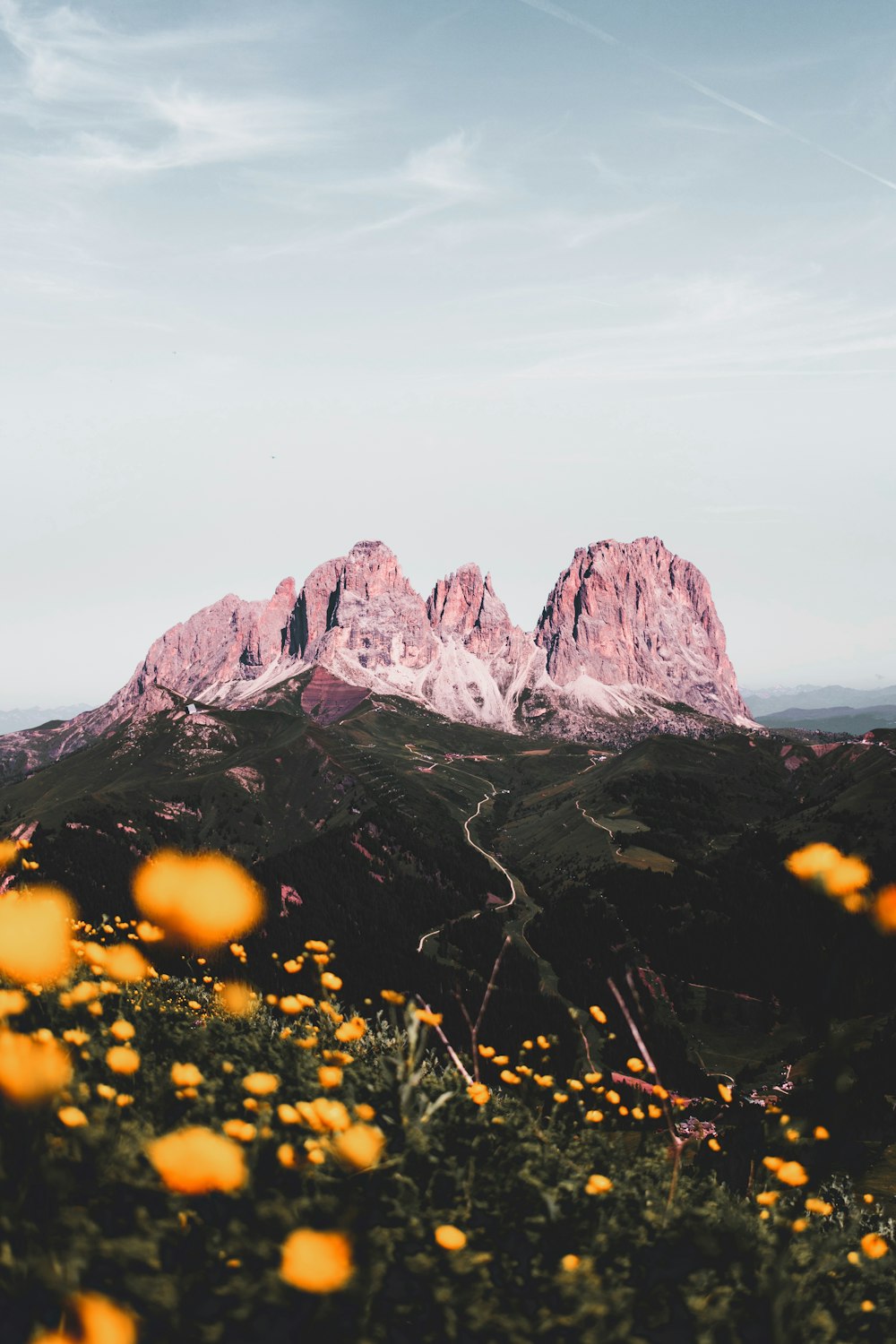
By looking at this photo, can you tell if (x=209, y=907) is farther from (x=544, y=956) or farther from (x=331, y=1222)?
(x=544, y=956)

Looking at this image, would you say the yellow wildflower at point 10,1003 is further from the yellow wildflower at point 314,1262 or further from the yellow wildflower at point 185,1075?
the yellow wildflower at point 314,1262

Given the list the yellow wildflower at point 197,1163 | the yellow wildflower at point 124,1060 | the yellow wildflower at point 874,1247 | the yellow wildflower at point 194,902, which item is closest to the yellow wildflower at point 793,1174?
the yellow wildflower at point 874,1247

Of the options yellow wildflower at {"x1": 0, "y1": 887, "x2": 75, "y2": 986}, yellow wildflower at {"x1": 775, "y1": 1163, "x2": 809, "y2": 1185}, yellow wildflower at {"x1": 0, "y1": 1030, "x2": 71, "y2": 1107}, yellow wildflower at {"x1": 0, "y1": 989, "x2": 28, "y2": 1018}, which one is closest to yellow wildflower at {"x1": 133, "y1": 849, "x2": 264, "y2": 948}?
yellow wildflower at {"x1": 0, "y1": 887, "x2": 75, "y2": 986}

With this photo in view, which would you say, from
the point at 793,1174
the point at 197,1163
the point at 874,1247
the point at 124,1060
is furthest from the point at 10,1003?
the point at 874,1247

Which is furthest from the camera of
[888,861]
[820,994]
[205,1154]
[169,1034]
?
[888,861]

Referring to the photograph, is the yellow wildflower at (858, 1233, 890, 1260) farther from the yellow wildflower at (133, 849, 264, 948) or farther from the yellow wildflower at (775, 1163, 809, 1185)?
the yellow wildflower at (133, 849, 264, 948)

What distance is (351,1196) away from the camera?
7.65 meters

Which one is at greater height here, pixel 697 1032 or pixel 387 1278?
pixel 387 1278

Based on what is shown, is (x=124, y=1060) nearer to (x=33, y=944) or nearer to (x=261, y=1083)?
(x=261, y=1083)

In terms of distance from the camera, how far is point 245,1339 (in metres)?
6.50

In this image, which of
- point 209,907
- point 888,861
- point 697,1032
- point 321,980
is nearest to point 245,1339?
point 321,980

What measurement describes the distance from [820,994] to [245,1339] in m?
6.75

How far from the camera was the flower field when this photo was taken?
6.52m

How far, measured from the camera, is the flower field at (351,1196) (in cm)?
652
